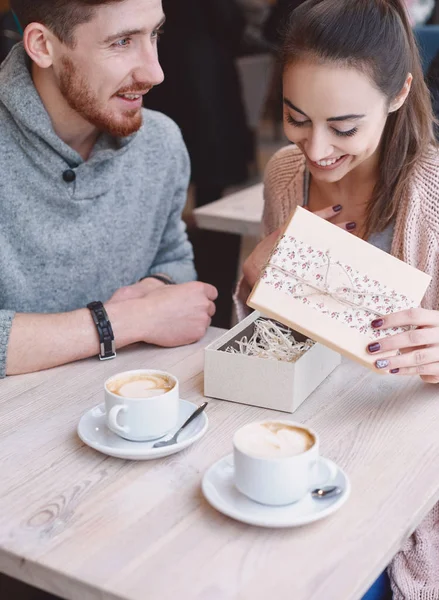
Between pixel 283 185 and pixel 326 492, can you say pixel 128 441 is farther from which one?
pixel 283 185

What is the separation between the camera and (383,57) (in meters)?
1.41

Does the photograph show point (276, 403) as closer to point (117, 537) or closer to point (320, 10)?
point (117, 537)

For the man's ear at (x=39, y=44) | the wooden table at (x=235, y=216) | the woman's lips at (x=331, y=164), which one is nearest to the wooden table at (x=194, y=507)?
the woman's lips at (x=331, y=164)

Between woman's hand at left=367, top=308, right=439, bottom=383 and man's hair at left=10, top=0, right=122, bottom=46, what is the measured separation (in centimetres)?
82

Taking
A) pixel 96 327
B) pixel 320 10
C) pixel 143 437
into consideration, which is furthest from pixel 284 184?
pixel 143 437

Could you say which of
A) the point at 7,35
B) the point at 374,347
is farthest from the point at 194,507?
the point at 7,35

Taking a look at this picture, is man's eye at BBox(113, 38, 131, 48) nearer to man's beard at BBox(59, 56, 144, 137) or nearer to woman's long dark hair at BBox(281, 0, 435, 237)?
man's beard at BBox(59, 56, 144, 137)

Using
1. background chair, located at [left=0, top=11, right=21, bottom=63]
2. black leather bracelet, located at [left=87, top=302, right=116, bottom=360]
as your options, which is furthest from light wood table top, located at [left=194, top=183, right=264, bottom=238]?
background chair, located at [left=0, top=11, right=21, bottom=63]

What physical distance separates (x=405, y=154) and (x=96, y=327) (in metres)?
0.67

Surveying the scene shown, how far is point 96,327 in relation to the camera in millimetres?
1365

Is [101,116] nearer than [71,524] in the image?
No

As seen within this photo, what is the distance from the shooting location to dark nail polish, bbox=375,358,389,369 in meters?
1.12

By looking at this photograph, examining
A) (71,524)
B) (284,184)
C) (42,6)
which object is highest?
(42,6)

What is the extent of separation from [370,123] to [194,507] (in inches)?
31.1
